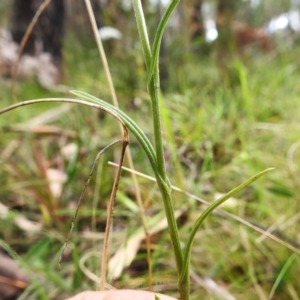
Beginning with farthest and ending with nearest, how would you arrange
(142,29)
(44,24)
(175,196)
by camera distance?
(44,24)
(175,196)
(142,29)

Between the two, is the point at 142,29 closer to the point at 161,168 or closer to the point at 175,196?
the point at 161,168

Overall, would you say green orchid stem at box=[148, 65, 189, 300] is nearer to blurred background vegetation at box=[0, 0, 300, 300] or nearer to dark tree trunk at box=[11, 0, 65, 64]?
blurred background vegetation at box=[0, 0, 300, 300]

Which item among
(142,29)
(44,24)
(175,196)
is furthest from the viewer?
(44,24)

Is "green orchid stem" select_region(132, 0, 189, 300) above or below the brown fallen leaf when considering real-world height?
above

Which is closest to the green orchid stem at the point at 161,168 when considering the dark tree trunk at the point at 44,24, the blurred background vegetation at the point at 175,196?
the blurred background vegetation at the point at 175,196

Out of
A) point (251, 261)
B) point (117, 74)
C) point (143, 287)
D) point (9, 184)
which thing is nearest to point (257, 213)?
point (251, 261)

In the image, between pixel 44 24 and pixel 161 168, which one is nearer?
pixel 161 168

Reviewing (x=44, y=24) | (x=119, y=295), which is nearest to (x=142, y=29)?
(x=119, y=295)

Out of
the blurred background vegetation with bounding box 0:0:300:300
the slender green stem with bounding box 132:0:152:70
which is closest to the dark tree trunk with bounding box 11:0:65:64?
the blurred background vegetation with bounding box 0:0:300:300

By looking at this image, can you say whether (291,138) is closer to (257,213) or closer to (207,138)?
(207,138)
